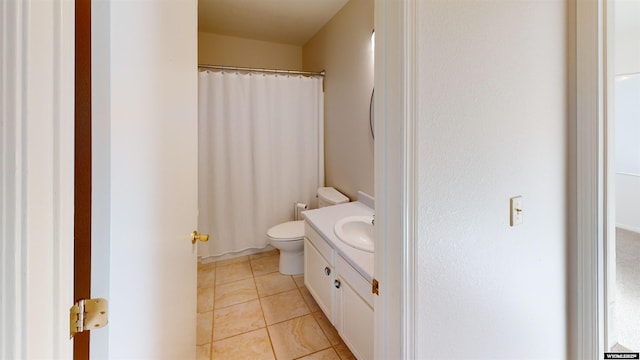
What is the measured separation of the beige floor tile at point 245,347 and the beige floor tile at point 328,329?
0.36 m

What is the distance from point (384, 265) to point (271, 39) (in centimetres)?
319

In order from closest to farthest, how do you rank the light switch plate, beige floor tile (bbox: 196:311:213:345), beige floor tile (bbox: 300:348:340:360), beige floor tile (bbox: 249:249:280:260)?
1. the light switch plate
2. beige floor tile (bbox: 300:348:340:360)
3. beige floor tile (bbox: 196:311:213:345)
4. beige floor tile (bbox: 249:249:280:260)

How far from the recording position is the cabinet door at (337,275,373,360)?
129 centimetres

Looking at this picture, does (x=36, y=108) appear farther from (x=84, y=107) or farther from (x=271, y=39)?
(x=271, y=39)

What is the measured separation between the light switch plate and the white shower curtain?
7.26 ft

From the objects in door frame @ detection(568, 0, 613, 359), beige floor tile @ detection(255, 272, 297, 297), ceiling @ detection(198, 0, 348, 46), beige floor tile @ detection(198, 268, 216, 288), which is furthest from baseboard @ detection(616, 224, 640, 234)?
beige floor tile @ detection(198, 268, 216, 288)

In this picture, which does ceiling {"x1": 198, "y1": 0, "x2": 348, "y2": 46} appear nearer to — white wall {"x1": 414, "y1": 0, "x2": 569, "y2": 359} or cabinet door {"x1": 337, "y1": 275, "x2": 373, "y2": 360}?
white wall {"x1": 414, "y1": 0, "x2": 569, "y2": 359}

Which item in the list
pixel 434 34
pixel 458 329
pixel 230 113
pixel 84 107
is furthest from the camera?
pixel 230 113

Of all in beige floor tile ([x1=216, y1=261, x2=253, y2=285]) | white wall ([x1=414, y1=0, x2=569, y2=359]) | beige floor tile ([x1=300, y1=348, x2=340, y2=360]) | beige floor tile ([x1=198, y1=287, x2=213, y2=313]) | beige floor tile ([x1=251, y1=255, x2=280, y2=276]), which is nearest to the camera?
white wall ([x1=414, y1=0, x2=569, y2=359])

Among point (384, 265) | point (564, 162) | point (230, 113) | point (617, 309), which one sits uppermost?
point (230, 113)

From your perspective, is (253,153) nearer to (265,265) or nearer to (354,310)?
(265,265)

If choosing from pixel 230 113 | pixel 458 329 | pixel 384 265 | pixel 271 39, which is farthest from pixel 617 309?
pixel 271 39

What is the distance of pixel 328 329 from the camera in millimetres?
1797

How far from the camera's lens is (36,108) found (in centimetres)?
40
